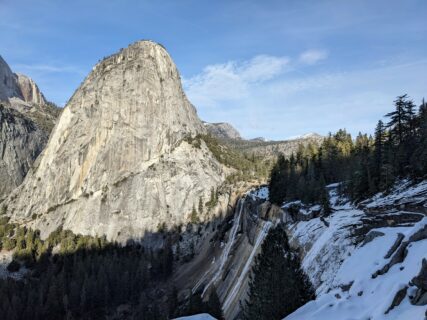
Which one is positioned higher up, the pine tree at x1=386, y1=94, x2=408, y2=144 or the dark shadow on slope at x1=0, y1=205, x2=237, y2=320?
the pine tree at x1=386, y1=94, x2=408, y2=144

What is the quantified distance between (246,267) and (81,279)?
53.3 m

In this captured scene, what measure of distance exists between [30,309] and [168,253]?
39956 millimetres

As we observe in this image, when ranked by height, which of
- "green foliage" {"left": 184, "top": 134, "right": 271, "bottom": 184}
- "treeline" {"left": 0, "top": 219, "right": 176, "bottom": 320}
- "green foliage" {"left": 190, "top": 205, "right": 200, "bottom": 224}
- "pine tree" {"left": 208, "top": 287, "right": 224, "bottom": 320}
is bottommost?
"treeline" {"left": 0, "top": 219, "right": 176, "bottom": 320}

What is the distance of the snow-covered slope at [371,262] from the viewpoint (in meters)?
17.3

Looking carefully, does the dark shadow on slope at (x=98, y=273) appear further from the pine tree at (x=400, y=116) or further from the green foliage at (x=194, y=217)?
the pine tree at (x=400, y=116)

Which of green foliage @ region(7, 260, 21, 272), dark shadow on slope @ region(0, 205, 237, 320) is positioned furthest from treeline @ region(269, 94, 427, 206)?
green foliage @ region(7, 260, 21, 272)

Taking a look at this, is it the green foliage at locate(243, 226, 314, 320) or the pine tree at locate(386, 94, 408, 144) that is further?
the pine tree at locate(386, 94, 408, 144)

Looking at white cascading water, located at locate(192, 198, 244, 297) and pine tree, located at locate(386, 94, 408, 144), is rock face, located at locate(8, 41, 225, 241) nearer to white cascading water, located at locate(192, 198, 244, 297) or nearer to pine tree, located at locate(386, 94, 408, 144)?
white cascading water, located at locate(192, 198, 244, 297)

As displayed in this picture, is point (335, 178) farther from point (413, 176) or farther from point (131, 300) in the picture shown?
point (131, 300)

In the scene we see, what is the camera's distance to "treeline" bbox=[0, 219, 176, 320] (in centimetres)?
9300

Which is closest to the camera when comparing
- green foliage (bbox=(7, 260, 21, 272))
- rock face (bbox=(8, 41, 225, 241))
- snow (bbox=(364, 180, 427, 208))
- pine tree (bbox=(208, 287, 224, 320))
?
snow (bbox=(364, 180, 427, 208))

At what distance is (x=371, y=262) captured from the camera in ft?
76.9

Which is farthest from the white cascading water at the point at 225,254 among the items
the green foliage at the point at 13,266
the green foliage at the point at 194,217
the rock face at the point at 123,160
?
the green foliage at the point at 13,266

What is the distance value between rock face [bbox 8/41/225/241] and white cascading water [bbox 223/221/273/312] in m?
66.4
